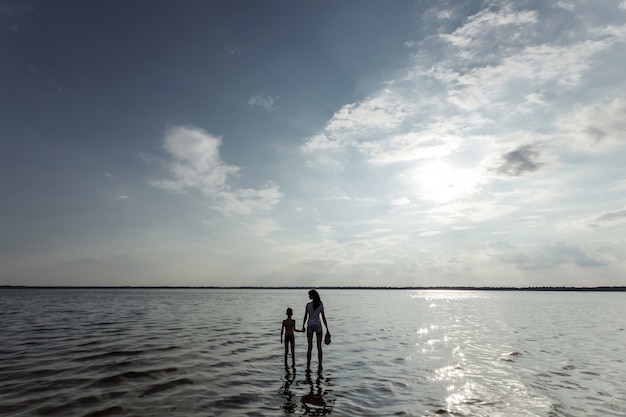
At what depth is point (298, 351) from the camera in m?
20.6

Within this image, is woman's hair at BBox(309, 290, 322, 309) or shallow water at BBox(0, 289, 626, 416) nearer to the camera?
shallow water at BBox(0, 289, 626, 416)

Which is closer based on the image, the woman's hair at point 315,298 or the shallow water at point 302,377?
the shallow water at point 302,377

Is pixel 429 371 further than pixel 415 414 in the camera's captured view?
Yes

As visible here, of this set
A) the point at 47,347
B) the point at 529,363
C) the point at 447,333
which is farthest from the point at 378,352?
the point at 47,347

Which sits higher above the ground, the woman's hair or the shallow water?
the woman's hair

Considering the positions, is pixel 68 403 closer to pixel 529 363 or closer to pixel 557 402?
pixel 557 402

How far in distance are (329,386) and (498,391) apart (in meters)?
6.13

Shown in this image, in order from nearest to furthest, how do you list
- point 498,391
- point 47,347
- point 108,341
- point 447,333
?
1. point 498,391
2. point 47,347
3. point 108,341
4. point 447,333

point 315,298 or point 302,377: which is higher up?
point 315,298

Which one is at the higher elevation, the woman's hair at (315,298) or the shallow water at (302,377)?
the woman's hair at (315,298)

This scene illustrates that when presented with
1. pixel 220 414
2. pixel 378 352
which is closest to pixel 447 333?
pixel 378 352

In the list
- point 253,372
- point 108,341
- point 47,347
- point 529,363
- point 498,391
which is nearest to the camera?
point 498,391

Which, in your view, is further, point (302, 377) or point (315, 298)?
point (315, 298)

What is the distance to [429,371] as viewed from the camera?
15789mm
